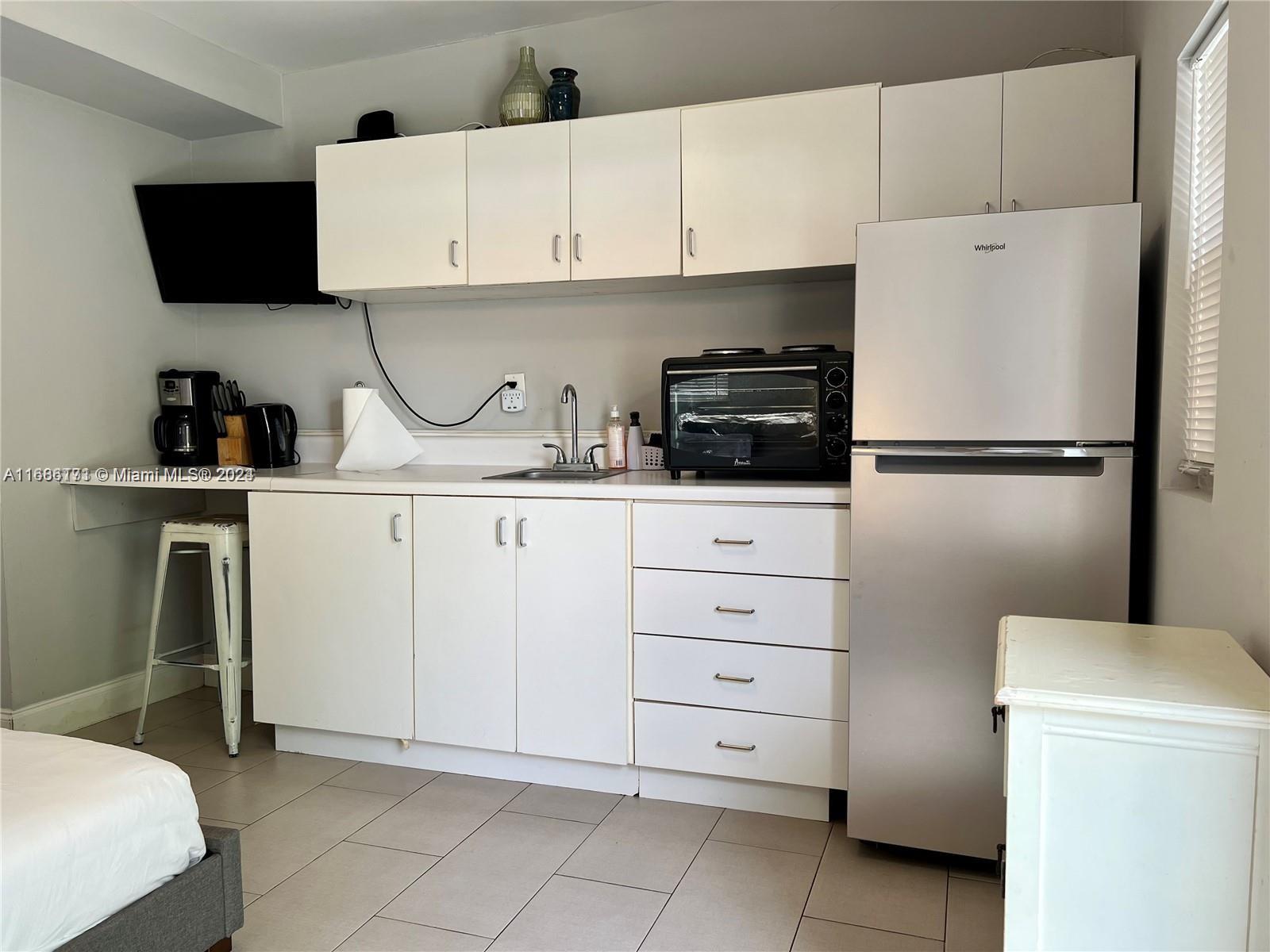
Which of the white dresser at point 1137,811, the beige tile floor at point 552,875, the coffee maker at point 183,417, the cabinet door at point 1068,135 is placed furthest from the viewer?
the coffee maker at point 183,417

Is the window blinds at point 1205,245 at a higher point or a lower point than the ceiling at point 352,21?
lower

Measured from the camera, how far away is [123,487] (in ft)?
11.1

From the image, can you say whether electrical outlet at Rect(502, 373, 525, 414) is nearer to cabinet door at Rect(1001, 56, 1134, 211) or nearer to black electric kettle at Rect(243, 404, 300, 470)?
black electric kettle at Rect(243, 404, 300, 470)

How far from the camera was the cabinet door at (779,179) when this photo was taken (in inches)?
98.0

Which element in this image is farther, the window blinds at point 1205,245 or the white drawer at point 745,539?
the white drawer at point 745,539

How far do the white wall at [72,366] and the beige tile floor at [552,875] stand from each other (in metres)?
0.94

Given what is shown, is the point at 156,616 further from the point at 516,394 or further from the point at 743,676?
the point at 743,676

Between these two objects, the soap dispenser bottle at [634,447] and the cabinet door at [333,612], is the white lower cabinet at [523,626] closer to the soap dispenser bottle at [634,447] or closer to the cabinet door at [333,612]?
the cabinet door at [333,612]

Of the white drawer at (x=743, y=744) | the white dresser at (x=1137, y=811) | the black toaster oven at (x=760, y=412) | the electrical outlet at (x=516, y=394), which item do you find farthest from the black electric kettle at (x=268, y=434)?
the white dresser at (x=1137, y=811)

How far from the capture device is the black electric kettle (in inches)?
135

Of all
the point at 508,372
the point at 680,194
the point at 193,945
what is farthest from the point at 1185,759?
the point at 508,372

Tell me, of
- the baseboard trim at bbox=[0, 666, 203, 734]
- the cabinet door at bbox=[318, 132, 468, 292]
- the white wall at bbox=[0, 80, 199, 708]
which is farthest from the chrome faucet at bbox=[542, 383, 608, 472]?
the baseboard trim at bbox=[0, 666, 203, 734]

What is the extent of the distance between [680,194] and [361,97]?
158 centimetres

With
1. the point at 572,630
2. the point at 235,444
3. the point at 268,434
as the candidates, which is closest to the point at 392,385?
the point at 268,434
